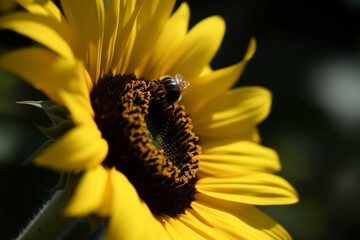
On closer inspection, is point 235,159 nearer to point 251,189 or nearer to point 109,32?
point 251,189

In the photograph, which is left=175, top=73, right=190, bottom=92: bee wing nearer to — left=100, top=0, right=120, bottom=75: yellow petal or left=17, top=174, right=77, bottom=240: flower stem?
left=100, top=0, right=120, bottom=75: yellow petal

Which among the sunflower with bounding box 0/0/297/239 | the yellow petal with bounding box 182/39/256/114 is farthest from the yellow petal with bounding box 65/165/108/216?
the yellow petal with bounding box 182/39/256/114

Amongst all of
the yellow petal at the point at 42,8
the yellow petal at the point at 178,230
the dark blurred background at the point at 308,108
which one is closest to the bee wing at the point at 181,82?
the yellow petal at the point at 178,230

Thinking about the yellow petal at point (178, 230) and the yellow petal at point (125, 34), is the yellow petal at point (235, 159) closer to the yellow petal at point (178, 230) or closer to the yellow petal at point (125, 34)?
the yellow petal at point (178, 230)

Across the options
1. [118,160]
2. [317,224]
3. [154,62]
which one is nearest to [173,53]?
[154,62]

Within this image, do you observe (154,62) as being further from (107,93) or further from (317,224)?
(317,224)
